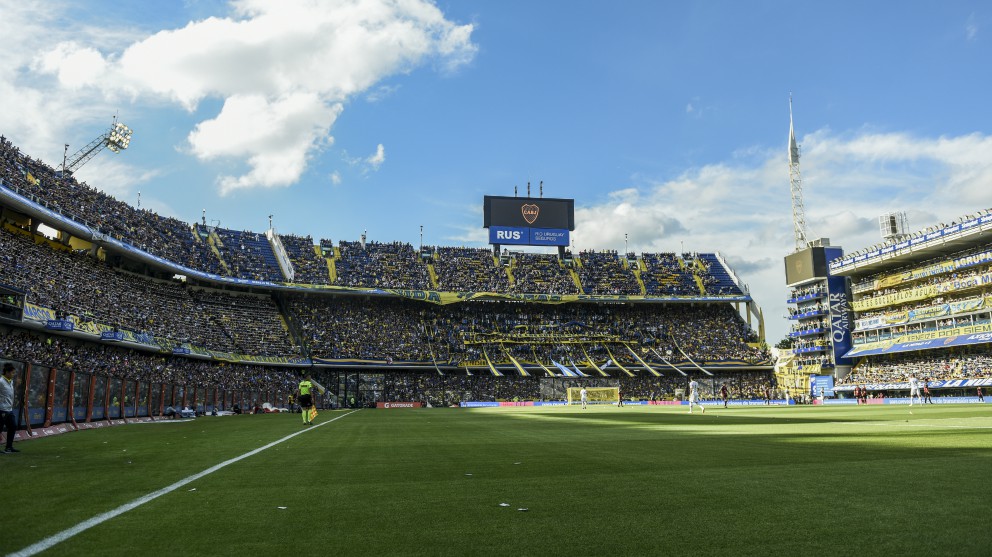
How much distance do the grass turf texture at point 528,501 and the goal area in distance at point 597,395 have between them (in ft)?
175

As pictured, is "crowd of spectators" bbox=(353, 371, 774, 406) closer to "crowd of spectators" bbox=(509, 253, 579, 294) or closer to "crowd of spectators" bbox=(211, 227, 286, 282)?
"crowd of spectators" bbox=(509, 253, 579, 294)

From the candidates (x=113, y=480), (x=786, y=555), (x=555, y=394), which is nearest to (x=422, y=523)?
(x=786, y=555)

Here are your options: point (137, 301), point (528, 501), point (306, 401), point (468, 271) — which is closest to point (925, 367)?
point (468, 271)

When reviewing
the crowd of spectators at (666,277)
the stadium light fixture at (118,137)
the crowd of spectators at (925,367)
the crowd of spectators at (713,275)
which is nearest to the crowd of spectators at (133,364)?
the stadium light fixture at (118,137)

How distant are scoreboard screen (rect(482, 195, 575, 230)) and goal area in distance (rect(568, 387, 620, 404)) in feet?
77.6

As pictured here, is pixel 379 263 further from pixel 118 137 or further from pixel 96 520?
pixel 96 520

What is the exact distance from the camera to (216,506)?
684 centimetres

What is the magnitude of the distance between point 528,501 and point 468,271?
2920 inches

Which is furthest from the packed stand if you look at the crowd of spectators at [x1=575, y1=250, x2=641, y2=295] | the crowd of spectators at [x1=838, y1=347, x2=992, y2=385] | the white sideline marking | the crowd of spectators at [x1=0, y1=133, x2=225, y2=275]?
the white sideline marking

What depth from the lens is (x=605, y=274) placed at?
84.3m

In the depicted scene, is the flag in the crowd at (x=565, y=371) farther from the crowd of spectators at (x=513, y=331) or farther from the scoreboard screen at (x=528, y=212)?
the scoreboard screen at (x=528, y=212)

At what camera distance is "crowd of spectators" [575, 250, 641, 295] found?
267 ft

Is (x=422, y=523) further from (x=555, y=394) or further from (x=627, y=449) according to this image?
(x=555, y=394)

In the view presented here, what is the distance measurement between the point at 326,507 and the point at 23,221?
48.1m
